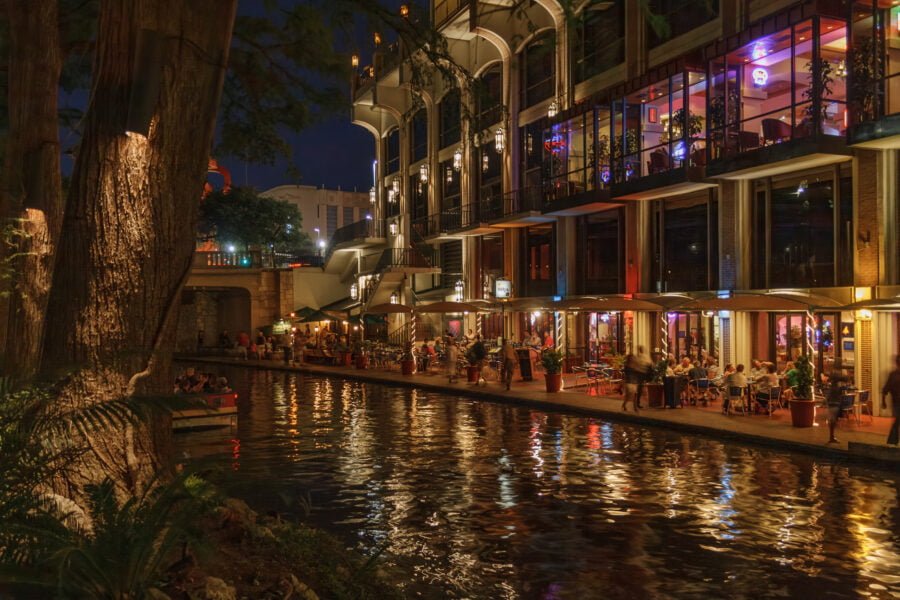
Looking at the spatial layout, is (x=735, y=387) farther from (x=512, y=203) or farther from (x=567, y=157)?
(x=512, y=203)

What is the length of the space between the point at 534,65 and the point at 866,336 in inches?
767

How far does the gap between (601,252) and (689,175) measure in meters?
6.80

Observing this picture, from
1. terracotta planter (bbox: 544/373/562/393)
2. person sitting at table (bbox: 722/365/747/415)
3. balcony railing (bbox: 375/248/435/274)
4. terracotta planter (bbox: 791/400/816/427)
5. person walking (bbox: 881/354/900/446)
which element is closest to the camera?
person walking (bbox: 881/354/900/446)

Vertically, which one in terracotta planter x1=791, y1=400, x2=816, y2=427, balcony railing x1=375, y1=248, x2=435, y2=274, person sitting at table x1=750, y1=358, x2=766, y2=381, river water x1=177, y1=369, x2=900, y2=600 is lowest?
river water x1=177, y1=369, x2=900, y2=600

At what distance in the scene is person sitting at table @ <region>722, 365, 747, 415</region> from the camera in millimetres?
17875

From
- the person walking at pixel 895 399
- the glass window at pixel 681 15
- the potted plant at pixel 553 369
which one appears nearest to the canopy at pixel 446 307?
the potted plant at pixel 553 369

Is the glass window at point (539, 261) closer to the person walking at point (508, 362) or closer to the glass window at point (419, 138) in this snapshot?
the person walking at point (508, 362)

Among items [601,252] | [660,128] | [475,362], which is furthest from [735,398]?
[601,252]

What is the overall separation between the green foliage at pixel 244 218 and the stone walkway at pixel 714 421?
112 ft

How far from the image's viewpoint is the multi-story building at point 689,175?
18.0 metres

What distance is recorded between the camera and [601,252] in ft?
95.9

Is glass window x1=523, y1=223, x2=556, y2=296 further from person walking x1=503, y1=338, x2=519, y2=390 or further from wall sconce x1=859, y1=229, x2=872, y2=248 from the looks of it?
wall sconce x1=859, y1=229, x2=872, y2=248

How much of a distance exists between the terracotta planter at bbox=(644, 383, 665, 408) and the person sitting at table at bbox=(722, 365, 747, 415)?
1.78m

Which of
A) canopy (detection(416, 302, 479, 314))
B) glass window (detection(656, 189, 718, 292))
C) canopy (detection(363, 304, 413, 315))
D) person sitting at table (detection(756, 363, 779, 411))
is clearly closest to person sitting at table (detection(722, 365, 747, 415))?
person sitting at table (detection(756, 363, 779, 411))
